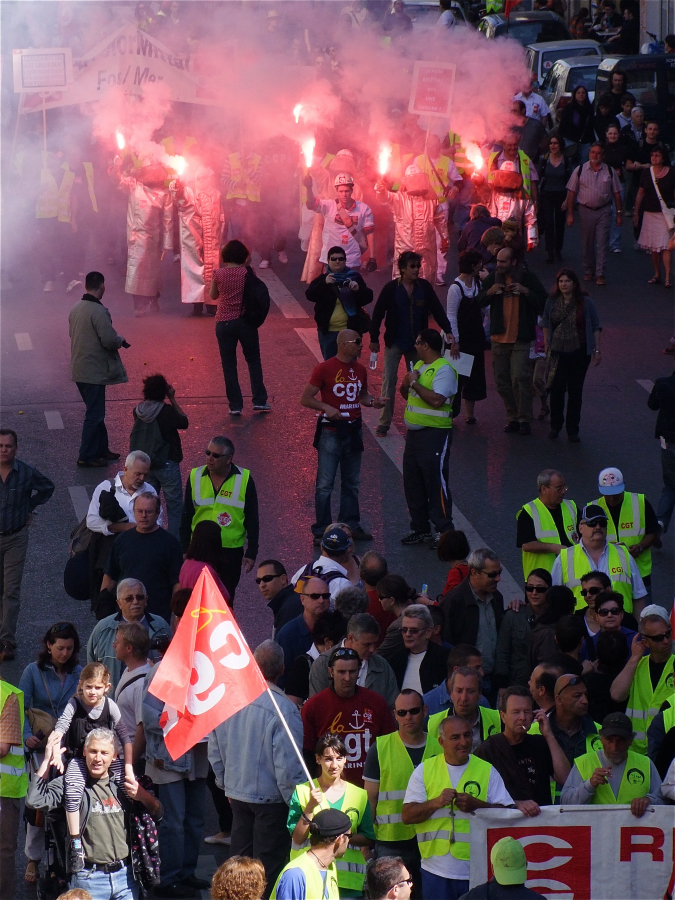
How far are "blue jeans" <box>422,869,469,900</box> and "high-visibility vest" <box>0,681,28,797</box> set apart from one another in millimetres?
1895

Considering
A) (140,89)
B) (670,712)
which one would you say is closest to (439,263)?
(140,89)

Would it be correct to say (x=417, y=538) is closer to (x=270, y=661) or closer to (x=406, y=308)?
(x=406, y=308)

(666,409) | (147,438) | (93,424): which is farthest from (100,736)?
(93,424)

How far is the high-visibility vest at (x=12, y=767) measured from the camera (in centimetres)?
680

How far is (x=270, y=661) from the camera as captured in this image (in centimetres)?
699

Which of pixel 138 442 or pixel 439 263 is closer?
pixel 138 442

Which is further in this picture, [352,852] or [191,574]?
[191,574]

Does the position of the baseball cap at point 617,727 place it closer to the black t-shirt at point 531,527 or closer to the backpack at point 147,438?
the black t-shirt at point 531,527

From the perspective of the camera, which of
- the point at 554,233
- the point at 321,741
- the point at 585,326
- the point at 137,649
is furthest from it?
the point at 554,233

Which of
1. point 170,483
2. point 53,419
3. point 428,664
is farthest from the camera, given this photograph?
point 53,419

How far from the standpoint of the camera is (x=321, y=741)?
6.30 metres

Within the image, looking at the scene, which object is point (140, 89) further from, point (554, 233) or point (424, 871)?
point (424, 871)

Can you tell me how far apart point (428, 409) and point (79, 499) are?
9.72 ft

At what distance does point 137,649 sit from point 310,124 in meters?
14.3
